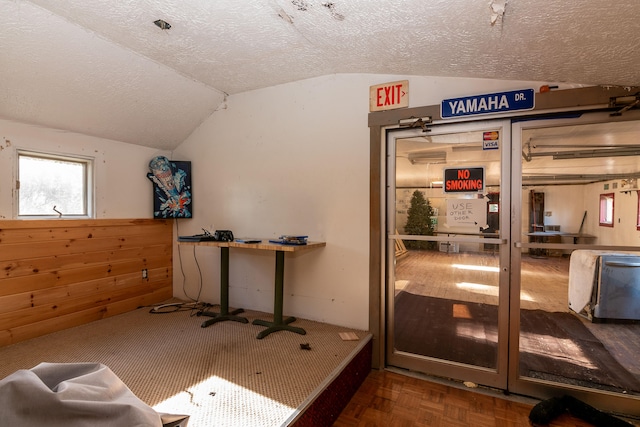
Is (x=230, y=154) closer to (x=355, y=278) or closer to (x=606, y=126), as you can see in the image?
(x=355, y=278)

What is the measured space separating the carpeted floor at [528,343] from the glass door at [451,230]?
2 centimetres

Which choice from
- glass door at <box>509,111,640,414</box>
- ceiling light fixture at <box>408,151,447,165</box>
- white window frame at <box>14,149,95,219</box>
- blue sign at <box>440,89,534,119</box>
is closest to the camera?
glass door at <box>509,111,640,414</box>

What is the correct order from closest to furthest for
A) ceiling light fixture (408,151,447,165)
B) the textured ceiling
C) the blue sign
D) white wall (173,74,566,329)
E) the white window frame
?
the textured ceiling
the blue sign
ceiling light fixture (408,151,447,165)
the white window frame
white wall (173,74,566,329)

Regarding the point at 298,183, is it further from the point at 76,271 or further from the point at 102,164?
the point at 76,271

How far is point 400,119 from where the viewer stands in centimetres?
269

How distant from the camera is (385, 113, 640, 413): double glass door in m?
2.23

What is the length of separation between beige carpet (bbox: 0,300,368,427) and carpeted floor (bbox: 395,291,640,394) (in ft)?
2.42

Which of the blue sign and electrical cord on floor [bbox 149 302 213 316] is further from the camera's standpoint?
electrical cord on floor [bbox 149 302 213 316]

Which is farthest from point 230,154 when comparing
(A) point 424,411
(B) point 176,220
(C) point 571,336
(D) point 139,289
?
(C) point 571,336

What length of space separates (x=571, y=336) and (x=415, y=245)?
180 centimetres

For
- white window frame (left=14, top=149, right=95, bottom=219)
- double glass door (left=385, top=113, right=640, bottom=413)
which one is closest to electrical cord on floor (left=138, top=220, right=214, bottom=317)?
white window frame (left=14, top=149, right=95, bottom=219)

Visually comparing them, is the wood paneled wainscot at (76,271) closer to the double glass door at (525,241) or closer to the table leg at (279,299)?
the table leg at (279,299)

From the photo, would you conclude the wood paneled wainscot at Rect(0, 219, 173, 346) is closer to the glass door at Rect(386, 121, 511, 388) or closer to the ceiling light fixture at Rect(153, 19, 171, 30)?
the ceiling light fixture at Rect(153, 19, 171, 30)

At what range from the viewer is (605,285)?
2.68m
